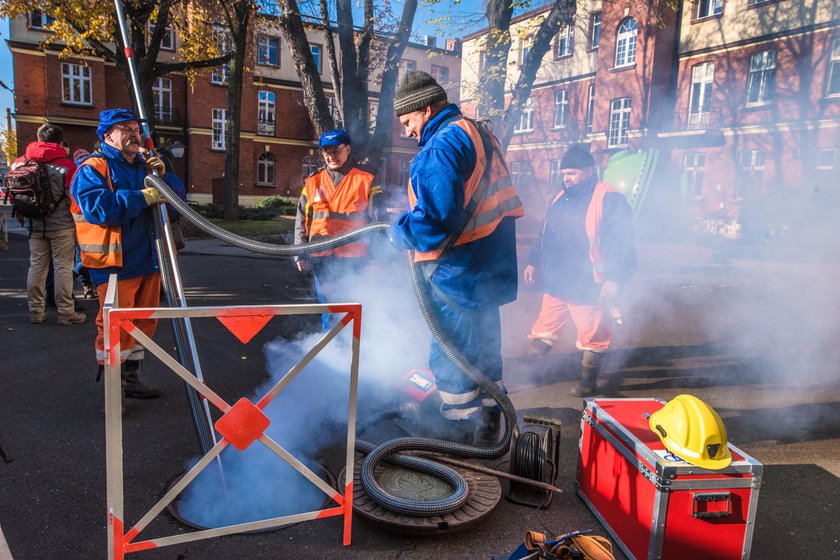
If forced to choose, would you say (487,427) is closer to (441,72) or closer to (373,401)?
(373,401)

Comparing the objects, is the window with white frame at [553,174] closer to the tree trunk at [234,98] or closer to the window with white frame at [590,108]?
the window with white frame at [590,108]

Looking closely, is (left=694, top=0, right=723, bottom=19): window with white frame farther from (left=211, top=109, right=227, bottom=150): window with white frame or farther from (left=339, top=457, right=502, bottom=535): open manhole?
(left=339, top=457, right=502, bottom=535): open manhole

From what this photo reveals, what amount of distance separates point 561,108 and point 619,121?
4.42 m

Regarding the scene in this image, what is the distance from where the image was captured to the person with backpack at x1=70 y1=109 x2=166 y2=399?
3.38 m

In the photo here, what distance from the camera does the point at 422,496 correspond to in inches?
106

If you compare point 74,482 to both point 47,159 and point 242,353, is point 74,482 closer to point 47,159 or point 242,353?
point 242,353

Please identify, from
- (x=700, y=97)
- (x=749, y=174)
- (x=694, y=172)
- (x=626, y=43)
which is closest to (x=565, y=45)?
(x=626, y=43)

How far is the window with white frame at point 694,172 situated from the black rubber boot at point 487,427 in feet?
76.2

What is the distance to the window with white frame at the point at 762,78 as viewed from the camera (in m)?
20.9

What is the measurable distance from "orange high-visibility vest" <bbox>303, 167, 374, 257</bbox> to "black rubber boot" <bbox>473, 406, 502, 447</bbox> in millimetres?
1800

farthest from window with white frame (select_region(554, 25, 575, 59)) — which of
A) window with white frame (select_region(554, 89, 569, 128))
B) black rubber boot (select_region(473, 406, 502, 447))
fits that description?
black rubber boot (select_region(473, 406, 502, 447))

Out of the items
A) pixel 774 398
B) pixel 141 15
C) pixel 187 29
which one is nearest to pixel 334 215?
pixel 774 398

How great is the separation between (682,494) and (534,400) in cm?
204

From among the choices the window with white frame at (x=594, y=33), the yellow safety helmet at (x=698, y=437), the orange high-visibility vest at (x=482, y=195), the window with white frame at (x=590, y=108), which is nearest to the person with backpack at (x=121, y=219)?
the orange high-visibility vest at (x=482, y=195)
